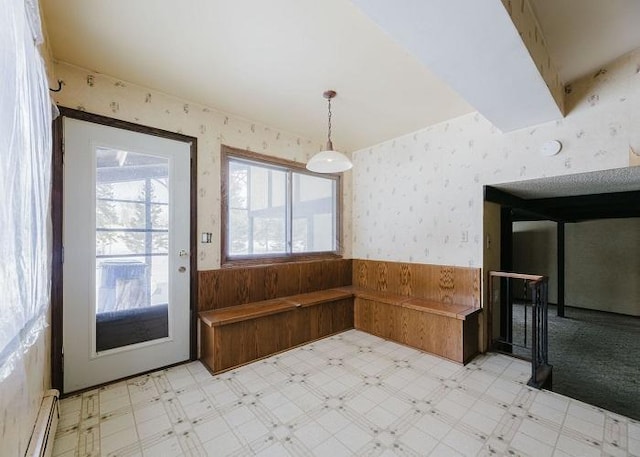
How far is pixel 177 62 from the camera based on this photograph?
2.22 meters

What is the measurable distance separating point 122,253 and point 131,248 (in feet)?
0.25

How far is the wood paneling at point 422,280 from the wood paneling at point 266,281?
33cm

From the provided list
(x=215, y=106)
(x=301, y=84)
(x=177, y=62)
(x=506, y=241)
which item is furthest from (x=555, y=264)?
(x=177, y=62)

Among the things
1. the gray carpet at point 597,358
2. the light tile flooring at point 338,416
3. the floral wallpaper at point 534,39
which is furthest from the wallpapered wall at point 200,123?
the gray carpet at point 597,358

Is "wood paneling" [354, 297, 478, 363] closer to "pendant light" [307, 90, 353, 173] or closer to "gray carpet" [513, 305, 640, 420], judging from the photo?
"gray carpet" [513, 305, 640, 420]

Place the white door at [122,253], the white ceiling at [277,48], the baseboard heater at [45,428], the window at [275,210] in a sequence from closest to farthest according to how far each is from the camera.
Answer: the baseboard heater at [45,428], the white ceiling at [277,48], the white door at [122,253], the window at [275,210]

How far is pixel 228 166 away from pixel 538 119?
9.93ft

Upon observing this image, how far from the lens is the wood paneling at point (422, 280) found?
10.2 ft

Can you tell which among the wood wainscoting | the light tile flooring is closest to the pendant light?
the wood wainscoting

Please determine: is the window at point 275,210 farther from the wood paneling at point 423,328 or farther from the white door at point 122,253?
the wood paneling at point 423,328

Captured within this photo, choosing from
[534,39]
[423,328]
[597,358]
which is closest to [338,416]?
[423,328]

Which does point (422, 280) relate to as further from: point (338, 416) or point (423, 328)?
point (338, 416)

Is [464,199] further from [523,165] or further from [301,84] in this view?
[301,84]

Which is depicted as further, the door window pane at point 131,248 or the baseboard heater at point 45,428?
the door window pane at point 131,248
